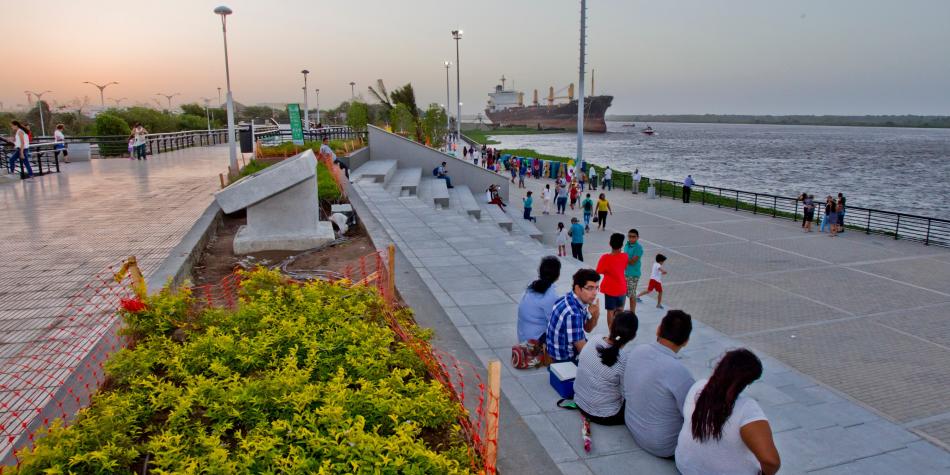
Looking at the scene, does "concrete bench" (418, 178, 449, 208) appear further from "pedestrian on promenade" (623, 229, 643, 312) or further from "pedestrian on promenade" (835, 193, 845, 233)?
"pedestrian on promenade" (835, 193, 845, 233)

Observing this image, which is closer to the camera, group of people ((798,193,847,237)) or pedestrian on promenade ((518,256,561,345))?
pedestrian on promenade ((518,256,561,345))

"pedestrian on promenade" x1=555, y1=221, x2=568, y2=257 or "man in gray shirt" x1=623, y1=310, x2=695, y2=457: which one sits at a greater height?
"man in gray shirt" x1=623, y1=310, x2=695, y2=457

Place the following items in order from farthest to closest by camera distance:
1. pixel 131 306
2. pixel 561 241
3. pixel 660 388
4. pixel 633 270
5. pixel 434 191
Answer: pixel 434 191 < pixel 561 241 < pixel 633 270 < pixel 131 306 < pixel 660 388

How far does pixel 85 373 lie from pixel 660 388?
4.25 metres

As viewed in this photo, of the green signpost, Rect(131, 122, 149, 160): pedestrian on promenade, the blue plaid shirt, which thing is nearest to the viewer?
the blue plaid shirt

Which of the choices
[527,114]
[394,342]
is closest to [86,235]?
[394,342]

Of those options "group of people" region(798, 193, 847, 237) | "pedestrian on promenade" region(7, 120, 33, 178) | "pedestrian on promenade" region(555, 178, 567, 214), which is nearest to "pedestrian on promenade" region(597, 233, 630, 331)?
"group of people" region(798, 193, 847, 237)

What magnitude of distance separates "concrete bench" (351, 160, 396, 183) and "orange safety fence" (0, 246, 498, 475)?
12.7 meters

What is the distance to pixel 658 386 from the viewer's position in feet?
13.5

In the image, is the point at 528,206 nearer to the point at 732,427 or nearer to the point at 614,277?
the point at 614,277

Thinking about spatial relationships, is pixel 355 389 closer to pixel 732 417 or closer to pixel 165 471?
pixel 165 471

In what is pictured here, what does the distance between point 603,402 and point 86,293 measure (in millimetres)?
5880

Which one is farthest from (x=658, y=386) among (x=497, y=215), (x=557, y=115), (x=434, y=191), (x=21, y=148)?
(x=557, y=115)

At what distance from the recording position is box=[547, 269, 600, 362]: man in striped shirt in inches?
209
